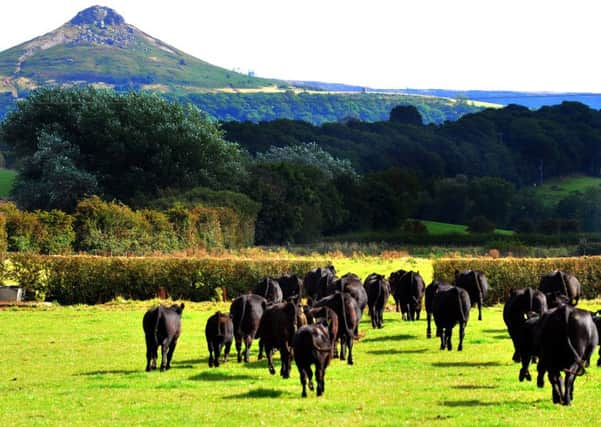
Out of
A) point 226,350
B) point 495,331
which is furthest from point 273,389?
point 495,331

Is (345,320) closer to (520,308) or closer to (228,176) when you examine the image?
(520,308)

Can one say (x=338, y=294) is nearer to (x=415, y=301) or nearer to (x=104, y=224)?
(x=415, y=301)

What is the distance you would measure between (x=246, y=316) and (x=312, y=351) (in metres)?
5.81

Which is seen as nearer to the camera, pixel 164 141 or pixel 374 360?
pixel 374 360

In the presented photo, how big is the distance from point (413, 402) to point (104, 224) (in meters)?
38.9

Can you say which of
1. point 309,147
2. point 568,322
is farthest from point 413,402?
point 309,147

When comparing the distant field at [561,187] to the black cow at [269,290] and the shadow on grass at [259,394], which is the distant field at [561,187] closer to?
the black cow at [269,290]

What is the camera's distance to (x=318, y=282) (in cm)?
3666

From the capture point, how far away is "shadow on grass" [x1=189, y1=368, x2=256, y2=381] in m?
22.0

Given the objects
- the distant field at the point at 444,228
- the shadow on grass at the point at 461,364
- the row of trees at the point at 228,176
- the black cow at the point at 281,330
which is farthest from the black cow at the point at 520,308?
the distant field at the point at 444,228

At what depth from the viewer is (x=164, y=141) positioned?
80938mm

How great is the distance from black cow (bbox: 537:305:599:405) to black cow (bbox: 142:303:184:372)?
848cm

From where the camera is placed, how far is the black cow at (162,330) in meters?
22.7

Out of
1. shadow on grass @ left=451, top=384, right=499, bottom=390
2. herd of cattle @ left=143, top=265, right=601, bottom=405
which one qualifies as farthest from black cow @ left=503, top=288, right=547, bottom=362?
shadow on grass @ left=451, top=384, right=499, bottom=390
